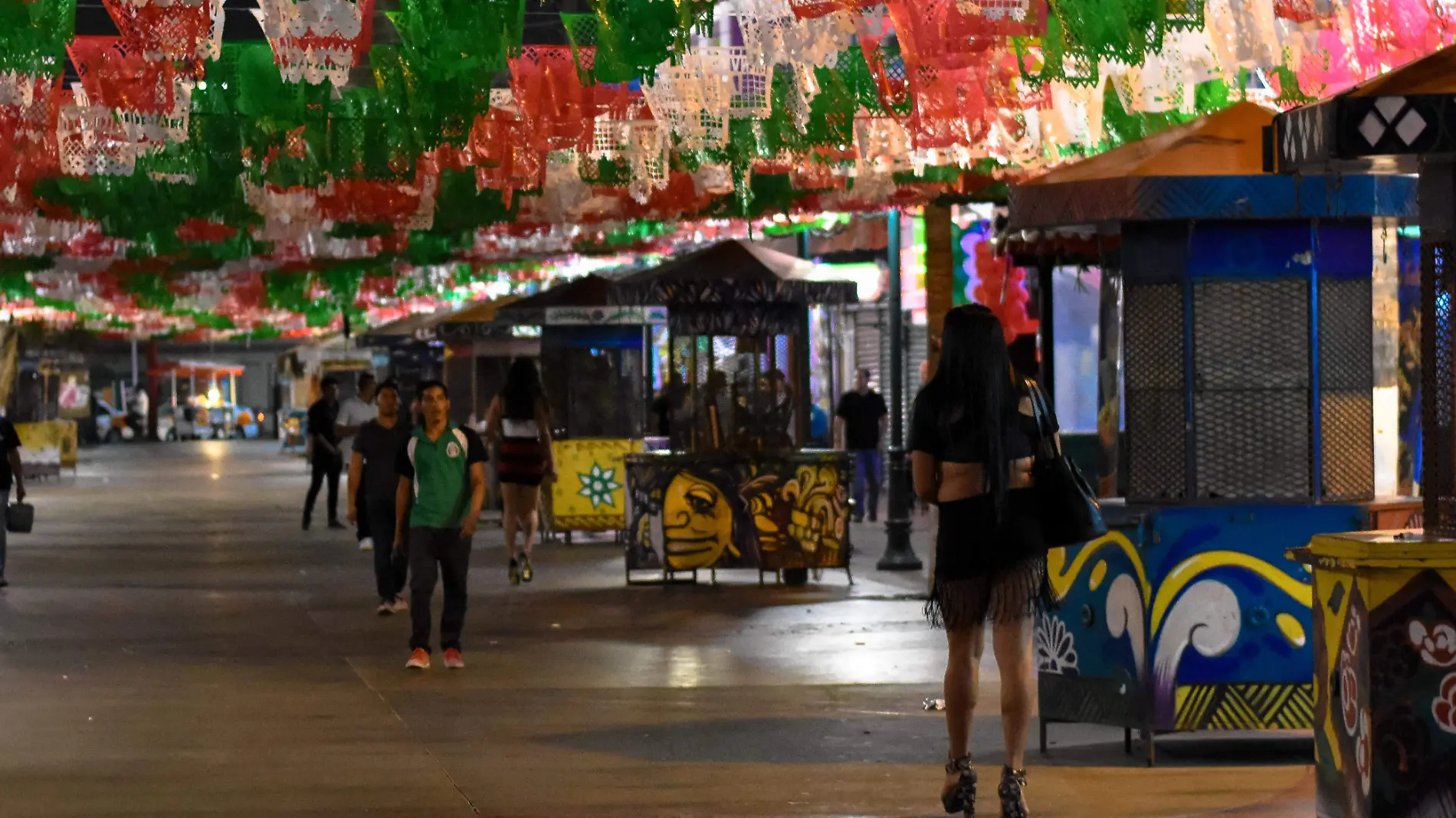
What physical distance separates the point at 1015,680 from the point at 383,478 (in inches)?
379

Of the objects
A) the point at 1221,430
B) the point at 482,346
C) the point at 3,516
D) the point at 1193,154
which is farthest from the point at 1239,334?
the point at 482,346

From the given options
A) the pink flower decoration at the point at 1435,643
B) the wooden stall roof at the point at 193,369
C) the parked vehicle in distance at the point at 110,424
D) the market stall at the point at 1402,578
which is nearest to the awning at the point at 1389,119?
the market stall at the point at 1402,578

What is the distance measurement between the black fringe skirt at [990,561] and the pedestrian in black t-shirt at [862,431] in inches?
741

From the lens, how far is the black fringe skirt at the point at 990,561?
866 cm

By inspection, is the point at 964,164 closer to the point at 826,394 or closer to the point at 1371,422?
the point at 826,394

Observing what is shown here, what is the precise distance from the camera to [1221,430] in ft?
34.1

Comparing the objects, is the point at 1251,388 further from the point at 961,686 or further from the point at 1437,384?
the point at 1437,384

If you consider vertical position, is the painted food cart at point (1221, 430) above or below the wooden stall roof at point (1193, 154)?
below

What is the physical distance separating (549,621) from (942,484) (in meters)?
8.59

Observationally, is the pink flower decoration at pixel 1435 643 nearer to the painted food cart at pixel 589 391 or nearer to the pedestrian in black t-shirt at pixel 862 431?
the painted food cart at pixel 589 391

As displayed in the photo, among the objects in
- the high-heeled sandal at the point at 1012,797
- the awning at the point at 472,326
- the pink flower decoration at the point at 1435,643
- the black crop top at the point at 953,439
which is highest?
the awning at the point at 472,326

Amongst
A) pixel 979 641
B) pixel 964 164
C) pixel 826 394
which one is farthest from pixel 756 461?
pixel 979 641

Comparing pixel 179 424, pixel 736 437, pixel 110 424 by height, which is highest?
pixel 736 437

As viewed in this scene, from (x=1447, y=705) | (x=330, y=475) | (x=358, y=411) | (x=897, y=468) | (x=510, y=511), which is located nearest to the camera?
(x=1447, y=705)
